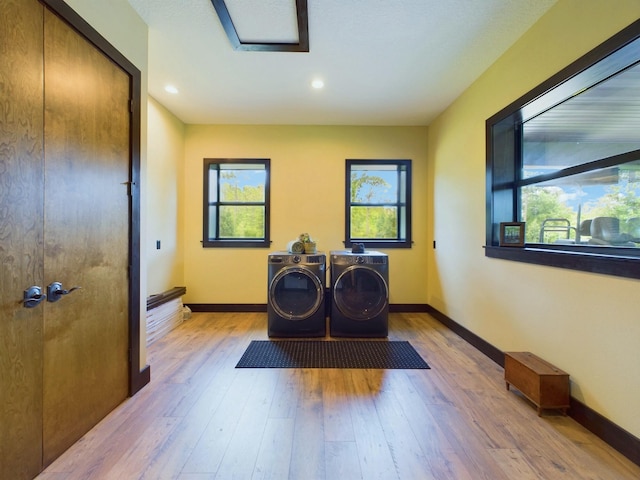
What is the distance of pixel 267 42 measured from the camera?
2.23 metres

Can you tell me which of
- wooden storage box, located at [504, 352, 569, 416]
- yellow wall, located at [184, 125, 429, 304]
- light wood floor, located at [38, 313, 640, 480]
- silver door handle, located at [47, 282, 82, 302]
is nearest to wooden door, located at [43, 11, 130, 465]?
silver door handle, located at [47, 282, 82, 302]

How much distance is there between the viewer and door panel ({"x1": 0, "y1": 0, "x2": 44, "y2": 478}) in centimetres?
116

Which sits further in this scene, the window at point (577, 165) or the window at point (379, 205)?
the window at point (379, 205)

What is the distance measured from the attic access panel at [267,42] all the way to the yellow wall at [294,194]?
Answer: 1.66m

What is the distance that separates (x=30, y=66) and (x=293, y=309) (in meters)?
2.52

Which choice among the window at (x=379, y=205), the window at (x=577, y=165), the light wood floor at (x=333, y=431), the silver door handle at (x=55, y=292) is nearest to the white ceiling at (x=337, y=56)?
the window at (x=577, y=165)

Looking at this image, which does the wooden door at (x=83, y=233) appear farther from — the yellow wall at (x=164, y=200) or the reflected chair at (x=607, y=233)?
the reflected chair at (x=607, y=233)

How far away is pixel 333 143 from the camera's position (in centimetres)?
394

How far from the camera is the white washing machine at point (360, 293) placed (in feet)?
9.68

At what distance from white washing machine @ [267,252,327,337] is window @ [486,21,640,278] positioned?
5.59 feet

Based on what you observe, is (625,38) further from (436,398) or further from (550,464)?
(436,398)

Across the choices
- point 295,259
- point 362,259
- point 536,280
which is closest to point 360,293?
point 362,259

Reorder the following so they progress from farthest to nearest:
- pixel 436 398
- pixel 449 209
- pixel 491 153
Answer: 1. pixel 449 209
2. pixel 491 153
3. pixel 436 398

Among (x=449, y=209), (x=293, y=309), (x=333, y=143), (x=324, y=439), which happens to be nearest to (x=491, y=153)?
(x=449, y=209)
